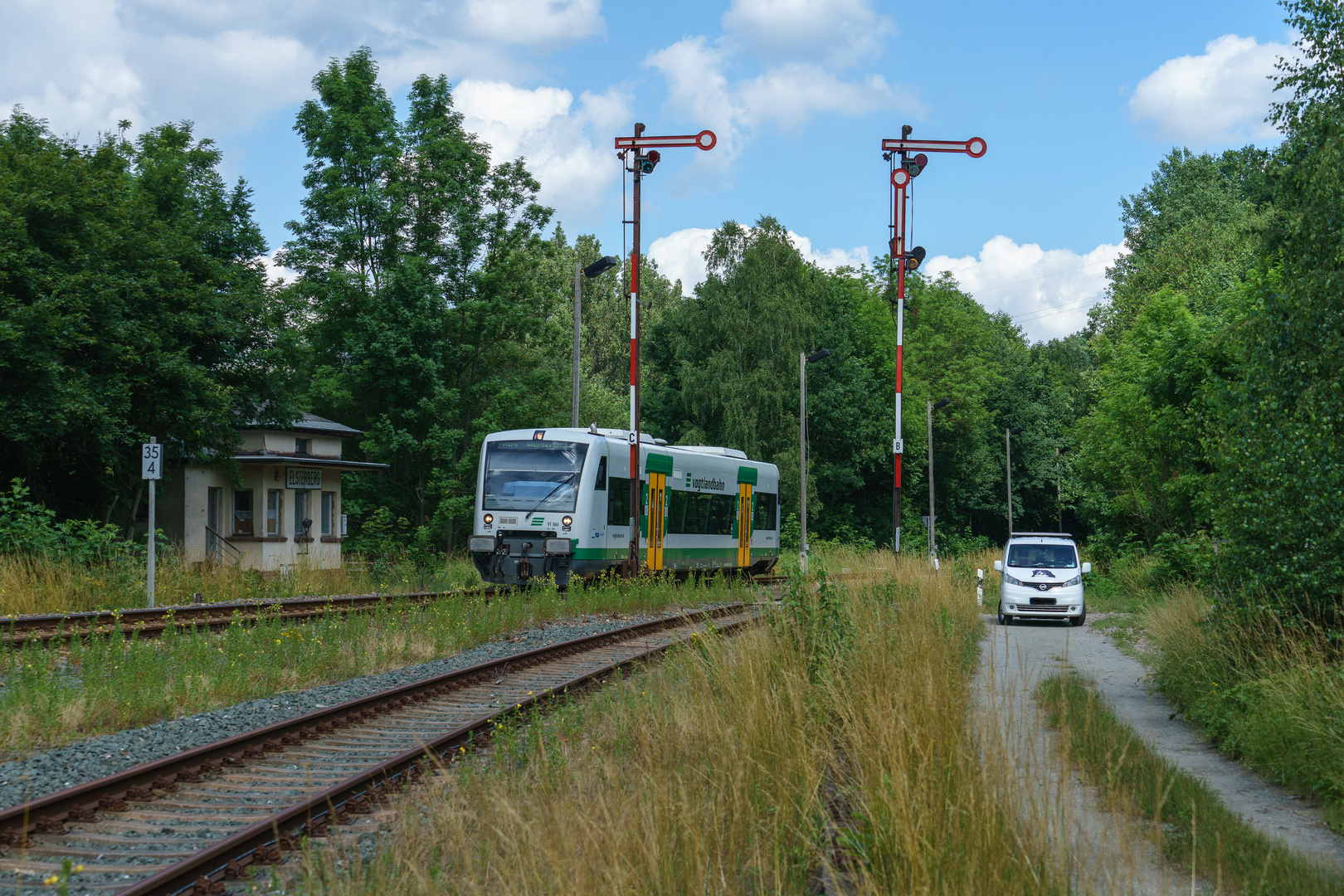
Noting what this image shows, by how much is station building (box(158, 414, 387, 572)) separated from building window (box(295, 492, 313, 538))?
0.02 meters

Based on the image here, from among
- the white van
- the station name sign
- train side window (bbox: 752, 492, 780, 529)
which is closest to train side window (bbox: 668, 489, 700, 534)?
train side window (bbox: 752, 492, 780, 529)

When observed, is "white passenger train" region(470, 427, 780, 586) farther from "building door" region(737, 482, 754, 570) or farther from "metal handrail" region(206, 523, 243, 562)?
"metal handrail" region(206, 523, 243, 562)

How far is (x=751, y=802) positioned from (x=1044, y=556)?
1776 cm

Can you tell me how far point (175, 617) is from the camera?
15453 millimetres

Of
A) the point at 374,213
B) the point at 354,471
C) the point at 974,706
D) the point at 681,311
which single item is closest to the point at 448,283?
the point at 374,213

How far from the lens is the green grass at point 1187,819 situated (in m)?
5.23

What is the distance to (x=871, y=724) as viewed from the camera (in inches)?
230

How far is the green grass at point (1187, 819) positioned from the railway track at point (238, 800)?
3.37 meters

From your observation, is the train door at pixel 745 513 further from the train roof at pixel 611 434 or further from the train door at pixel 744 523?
the train roof at pixel 611 434

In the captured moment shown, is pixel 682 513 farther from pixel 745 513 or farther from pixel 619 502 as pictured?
pixel 745 513

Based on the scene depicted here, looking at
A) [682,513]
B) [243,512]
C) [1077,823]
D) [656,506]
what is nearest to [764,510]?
[682,513]

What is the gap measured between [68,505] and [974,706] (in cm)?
2458


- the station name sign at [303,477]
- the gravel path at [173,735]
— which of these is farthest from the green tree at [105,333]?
the gravel path at [173,735]

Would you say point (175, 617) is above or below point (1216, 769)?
above
